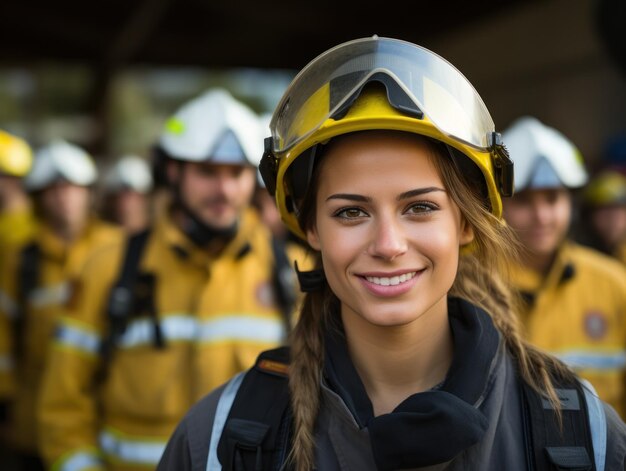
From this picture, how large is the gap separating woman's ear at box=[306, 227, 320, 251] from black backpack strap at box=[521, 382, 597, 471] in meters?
0.63

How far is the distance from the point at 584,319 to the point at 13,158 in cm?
528

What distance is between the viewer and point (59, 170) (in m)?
5.82

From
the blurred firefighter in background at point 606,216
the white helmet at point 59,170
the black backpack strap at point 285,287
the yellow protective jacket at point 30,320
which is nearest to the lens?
the black backpack strap at point 285,287

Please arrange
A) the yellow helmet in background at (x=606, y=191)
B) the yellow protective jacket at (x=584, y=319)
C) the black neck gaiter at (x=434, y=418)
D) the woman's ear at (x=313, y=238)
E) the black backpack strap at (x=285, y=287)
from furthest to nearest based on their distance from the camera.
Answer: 1. the yellow helmet in background at (x=606, y=191)
2. the yellow protective jacket at (x=584, y=319)
3. the black backpack strap at (x=285, y=287)
4. the woman's ear at (x=313, y=238)
5. the black neck gaiter at (x=434, y=418)

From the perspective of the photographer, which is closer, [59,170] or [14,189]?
[59,170]

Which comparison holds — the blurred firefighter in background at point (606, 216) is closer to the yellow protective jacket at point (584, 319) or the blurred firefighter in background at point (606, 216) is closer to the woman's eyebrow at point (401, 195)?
the yellow protective jacket at point (584, 319)

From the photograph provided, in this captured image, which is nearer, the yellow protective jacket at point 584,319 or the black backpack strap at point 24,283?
the yellow protective jacket at point 584,319

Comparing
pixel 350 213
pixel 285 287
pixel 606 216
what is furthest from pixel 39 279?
pixel 606 216

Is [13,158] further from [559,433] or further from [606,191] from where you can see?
[559,433]

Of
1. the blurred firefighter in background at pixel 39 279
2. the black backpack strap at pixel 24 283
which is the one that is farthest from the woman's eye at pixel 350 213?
the black backpack strap at pixel 24 283

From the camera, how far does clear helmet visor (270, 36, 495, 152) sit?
178 cm

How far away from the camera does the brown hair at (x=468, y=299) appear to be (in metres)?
1.85

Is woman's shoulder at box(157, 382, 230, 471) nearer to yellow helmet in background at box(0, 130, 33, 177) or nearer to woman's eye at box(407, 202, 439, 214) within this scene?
woman's eye at box(407, 202, 439, 214)

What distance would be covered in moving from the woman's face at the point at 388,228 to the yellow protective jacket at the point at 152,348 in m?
1.55
